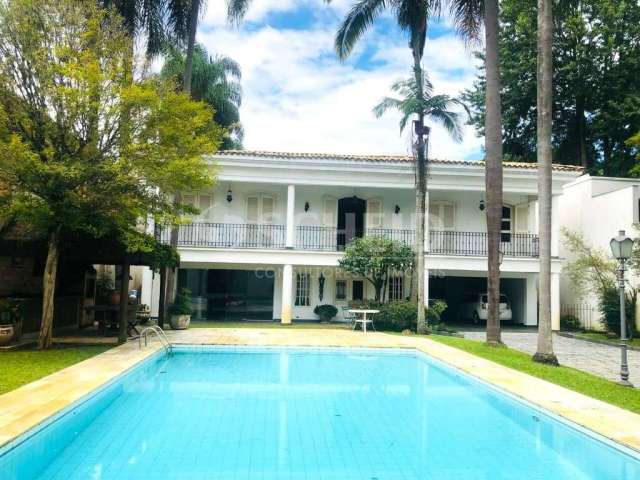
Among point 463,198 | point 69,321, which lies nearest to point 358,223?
point 463,198

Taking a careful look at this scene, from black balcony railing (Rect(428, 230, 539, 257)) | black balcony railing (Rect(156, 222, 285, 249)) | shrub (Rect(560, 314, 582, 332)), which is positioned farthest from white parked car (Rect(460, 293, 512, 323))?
black balcony railing (Rect(156, 222, 285, 249))

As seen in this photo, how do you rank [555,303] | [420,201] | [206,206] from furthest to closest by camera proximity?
[206,206] → [555,303] → [420,201]

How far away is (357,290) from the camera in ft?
66.0

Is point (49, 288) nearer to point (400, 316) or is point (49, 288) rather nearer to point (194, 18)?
point (194, 18)

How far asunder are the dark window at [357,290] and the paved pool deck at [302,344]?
5.78 metres

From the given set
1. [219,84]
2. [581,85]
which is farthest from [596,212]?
[219,84]

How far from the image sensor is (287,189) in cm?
1959

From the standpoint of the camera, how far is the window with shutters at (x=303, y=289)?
1991 cm

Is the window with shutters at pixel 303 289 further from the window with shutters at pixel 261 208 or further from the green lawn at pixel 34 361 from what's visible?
the green lawn at pixel 34 361

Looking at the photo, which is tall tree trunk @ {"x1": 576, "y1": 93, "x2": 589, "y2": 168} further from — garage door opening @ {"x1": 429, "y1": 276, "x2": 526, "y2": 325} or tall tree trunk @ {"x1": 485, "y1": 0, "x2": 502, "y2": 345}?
tall tree trunk @ {"x1": 485, "y1": 0, "x2": 502, "y2": 345}

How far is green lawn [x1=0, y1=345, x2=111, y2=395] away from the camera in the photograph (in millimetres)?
7787

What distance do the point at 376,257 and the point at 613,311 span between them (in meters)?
7.40

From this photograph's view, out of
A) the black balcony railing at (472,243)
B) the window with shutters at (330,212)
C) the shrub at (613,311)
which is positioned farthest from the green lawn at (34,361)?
the shrub at (613,311)

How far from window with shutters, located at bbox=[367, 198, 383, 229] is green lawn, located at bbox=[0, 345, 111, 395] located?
1141 cm
